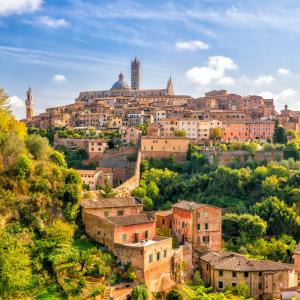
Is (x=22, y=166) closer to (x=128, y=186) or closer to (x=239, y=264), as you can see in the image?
(x=239, y=264)

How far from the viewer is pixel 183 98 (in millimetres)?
76562

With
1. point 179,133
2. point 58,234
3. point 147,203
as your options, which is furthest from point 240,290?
point 179,133

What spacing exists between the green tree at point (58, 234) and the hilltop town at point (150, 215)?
0.06 metres

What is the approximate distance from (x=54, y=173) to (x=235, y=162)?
94.3 ft

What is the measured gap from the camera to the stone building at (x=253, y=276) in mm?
23688

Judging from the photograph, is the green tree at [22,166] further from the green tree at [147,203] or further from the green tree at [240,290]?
the green tree at [147,203]

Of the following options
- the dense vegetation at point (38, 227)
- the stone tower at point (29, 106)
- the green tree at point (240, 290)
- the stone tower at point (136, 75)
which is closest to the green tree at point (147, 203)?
the dense vegetation at point (38, 227)

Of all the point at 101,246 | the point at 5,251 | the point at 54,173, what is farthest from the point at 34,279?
the point at 54,173

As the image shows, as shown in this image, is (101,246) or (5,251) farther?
(101,246)

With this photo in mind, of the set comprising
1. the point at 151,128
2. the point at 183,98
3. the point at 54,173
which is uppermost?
the point at 183,98

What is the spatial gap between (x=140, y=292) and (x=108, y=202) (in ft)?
24.6

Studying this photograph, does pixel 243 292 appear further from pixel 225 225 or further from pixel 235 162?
pixel 235 162

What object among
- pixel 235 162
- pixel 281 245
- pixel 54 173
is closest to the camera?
pixel 54 173

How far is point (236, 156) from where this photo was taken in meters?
47.7
